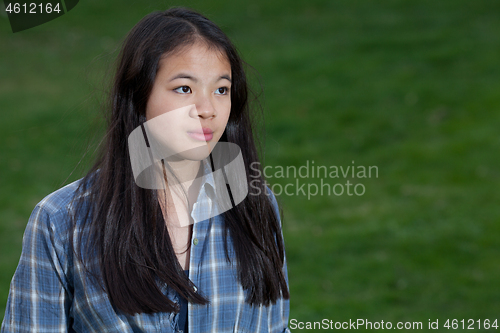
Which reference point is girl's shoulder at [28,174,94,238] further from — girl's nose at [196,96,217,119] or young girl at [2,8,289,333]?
girl's nose at [196,96,217,119]

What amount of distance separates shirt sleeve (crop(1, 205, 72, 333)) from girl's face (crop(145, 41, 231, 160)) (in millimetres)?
387

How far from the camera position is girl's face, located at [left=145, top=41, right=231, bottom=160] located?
163 centimetres

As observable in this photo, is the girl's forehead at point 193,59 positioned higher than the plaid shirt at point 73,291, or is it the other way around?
the girl's forehead at point 193,59

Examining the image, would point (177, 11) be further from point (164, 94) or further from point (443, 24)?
point (443, 24)

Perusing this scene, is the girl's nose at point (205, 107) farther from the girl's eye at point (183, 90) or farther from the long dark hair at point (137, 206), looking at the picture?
the long dark hair at point (137, 206)

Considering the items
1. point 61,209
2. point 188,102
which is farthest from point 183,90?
point 61,209

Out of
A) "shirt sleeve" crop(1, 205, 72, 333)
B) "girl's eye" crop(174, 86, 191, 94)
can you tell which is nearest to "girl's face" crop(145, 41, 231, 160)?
"girl's eye" crop(174, 86, 191, 94)

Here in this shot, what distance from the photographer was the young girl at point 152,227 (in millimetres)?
1604

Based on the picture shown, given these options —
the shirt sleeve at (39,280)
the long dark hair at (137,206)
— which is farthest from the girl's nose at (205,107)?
the shirt sleeve at (39,280)

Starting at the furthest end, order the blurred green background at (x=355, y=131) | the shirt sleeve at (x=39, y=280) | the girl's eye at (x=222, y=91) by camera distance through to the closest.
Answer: the blurred green background at (x=355, y=131) → the girl's eye at (x=222, y=91) → the shirt sleeve at (x=39, y=280)

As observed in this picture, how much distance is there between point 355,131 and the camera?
20.9 ft

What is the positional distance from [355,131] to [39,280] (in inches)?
203

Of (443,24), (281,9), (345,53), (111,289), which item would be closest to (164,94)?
(111,289)

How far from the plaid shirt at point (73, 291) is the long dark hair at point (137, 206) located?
38mm
